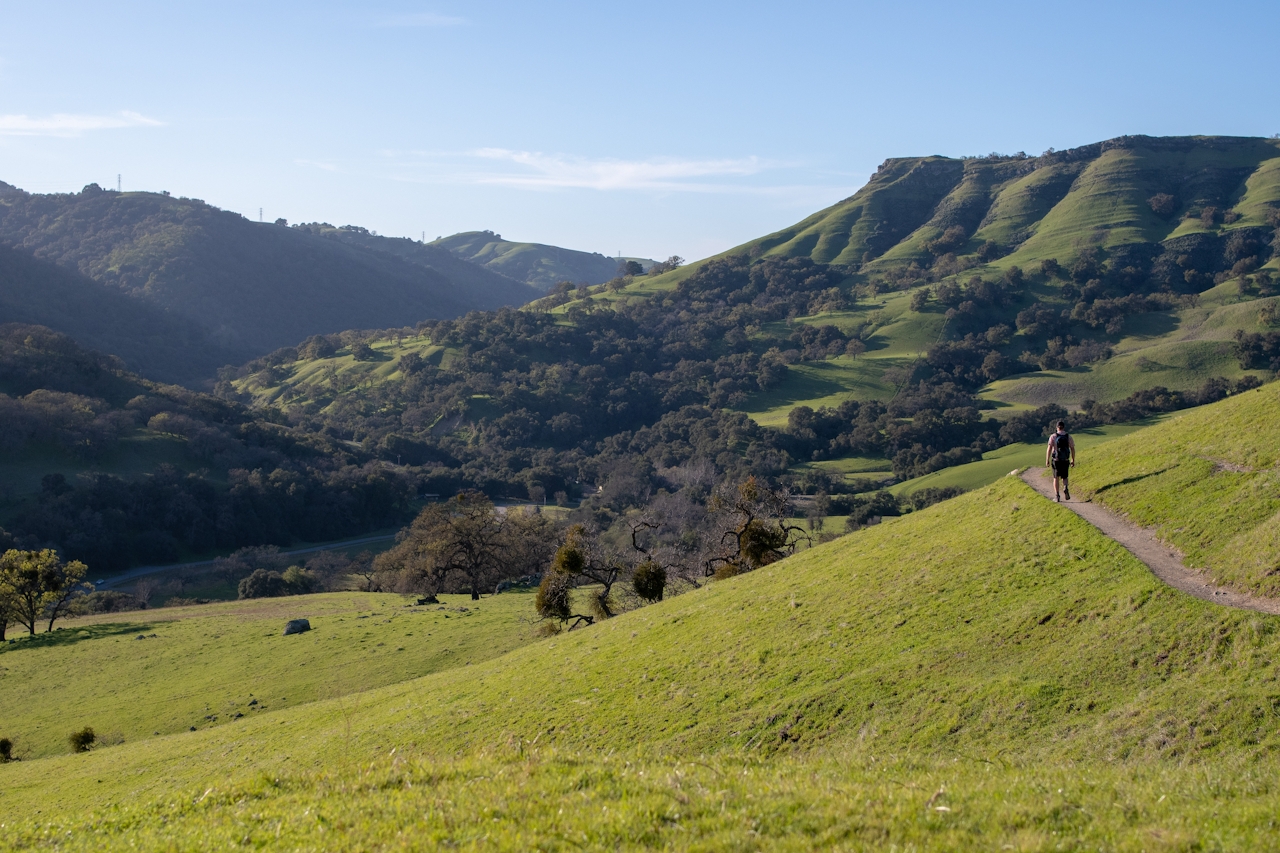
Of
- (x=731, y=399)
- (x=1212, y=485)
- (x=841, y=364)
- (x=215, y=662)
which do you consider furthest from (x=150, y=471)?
(x=841, y=364)

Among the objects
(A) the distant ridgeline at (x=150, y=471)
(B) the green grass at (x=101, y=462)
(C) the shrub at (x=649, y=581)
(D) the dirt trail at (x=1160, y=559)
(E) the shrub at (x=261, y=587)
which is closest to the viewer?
(D) the dirt trail at (x=1160, y=559)

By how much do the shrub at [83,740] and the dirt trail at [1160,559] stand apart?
29870 mm

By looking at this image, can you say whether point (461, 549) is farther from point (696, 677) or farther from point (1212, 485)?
point (1212, 485)

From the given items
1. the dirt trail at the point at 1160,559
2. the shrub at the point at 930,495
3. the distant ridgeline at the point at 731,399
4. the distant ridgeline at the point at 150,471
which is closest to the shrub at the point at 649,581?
the dirt trail at the point at 1160,559

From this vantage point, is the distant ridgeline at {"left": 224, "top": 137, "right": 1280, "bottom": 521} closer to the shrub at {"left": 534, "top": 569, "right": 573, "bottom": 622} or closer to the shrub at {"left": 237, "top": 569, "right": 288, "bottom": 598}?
the shrub at {"left": 237, "top": 569, "right": 288, "bottom": 598}

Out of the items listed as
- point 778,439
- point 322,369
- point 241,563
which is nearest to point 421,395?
point 322,369

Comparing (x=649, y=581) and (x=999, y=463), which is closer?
(x=649, y=581)

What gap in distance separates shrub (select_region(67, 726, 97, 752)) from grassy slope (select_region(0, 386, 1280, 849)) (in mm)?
1734

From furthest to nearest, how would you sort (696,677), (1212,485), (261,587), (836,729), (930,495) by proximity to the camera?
(930,495)
(261,587)
(1212,485)
(696,677)
(836,729)

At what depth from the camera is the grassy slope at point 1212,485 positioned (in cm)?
1365

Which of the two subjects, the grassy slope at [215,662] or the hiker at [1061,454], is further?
the grassy slope at [215,662]

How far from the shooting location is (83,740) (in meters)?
26.3

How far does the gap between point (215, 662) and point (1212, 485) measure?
1413 inches

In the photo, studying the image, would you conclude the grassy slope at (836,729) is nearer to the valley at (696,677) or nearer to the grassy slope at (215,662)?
the valley at (696,677)
